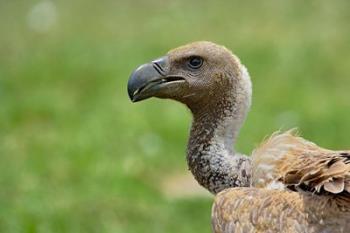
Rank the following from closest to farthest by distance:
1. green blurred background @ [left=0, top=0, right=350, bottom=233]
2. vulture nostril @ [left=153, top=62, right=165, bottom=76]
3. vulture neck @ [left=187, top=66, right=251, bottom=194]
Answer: vulture neck @ [left=187, top=66, right=251, bottom=194] → vulture nostril @ [left=153, top=62, right=165, bottom=76] → green blurred background @ [left=0, top=0, right=350, bottom=233]

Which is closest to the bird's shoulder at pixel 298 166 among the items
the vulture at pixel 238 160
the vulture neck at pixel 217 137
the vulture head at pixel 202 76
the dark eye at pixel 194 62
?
the vulture at pixel 238 160

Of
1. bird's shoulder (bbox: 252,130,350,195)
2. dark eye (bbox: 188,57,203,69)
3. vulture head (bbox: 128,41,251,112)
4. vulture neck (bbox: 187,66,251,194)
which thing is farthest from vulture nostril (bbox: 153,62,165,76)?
bird's shoulder (bbox: 252,130,350,195)

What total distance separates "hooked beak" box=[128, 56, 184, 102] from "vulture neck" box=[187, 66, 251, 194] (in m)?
0.22

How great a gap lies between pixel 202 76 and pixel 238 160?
17.5 inches

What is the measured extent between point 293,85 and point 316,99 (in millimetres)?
410

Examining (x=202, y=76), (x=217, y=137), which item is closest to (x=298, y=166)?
(x=217, y=137)

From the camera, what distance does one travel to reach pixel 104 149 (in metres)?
9.75

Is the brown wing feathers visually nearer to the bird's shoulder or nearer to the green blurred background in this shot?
the bird's shoulder

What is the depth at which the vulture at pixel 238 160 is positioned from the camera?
4.65m

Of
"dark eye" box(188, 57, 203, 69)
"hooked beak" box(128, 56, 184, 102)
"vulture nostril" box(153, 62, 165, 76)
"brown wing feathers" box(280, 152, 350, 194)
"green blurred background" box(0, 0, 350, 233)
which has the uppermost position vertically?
"green blurred background" box(0, 0, 350, 233)

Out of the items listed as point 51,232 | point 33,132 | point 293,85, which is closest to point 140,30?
point 293,85

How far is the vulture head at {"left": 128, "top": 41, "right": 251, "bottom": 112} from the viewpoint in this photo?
18.6ft

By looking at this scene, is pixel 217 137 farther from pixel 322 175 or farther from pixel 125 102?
pixel 125 102

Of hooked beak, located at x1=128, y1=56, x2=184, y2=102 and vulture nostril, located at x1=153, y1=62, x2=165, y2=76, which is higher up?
vulture nostril, located at x1=153, y1=62, x2=165, y2=76
